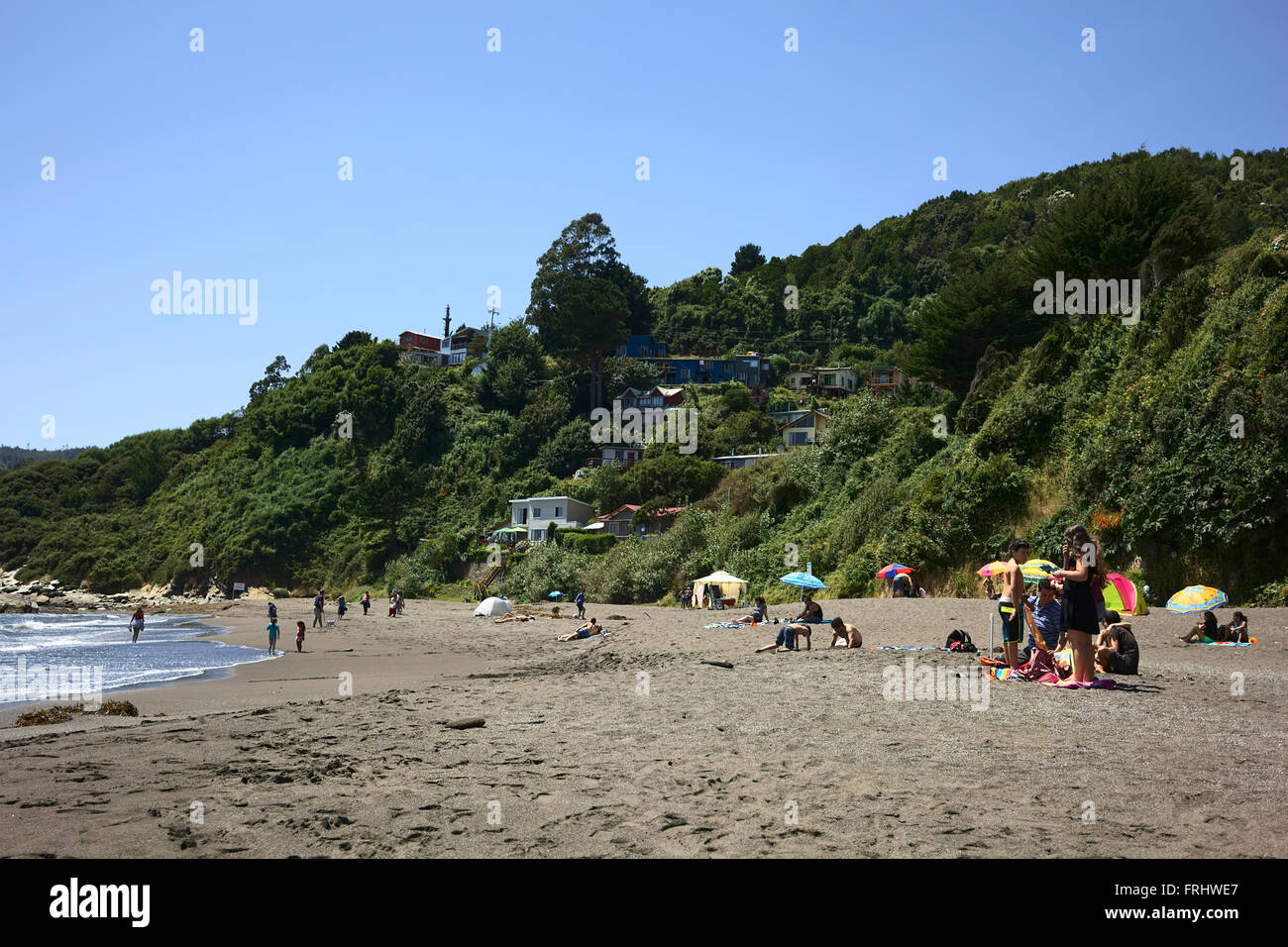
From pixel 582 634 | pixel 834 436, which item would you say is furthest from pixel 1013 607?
pixel 834 436

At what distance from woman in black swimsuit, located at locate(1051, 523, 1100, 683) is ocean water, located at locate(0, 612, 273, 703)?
1434cm

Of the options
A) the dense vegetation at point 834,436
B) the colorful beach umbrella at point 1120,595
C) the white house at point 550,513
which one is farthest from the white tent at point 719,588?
the white house at point 550,513

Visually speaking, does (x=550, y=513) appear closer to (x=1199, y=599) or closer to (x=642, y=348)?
(x=642, y=348)

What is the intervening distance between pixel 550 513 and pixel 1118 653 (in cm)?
5457

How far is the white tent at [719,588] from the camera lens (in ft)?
110

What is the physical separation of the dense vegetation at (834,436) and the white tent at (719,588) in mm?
1654

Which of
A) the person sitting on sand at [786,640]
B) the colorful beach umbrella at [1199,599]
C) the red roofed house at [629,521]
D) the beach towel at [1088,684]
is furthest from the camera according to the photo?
the red roofed house at [629,521]

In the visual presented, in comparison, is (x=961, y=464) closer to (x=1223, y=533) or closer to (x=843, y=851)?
(x=1223, y=533)

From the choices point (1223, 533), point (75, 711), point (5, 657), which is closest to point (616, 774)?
point (75, 711)

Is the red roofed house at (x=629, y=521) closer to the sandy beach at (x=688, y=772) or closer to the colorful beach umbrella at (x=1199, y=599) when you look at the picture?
the colorful beach umbrella at (x=1199, y=599)

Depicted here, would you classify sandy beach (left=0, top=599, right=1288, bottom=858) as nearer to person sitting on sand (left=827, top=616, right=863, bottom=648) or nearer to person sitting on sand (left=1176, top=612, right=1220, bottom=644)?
person sitting on sand (left=827, top=616, right=863, bottom=648)

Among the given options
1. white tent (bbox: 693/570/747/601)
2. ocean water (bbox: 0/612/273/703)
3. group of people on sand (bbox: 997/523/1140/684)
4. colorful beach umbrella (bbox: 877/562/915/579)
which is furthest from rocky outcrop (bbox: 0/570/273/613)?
group of people on sand (bbox: 997/523/1140/684)

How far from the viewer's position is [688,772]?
271 inches
